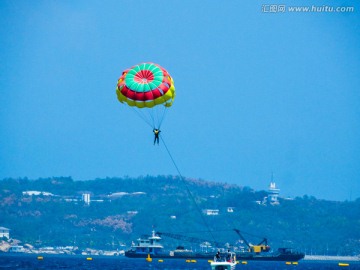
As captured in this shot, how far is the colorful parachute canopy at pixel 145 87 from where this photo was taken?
112312 mm

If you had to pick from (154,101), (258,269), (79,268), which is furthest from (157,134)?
(258,269)

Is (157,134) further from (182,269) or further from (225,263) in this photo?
(182,269)

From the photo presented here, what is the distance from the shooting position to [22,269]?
162 meters

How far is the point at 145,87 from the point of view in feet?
369

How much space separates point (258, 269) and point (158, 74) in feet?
284

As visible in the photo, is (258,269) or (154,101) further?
(258,269)

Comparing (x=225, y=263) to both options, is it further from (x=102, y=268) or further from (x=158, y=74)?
(x=102, y=268)

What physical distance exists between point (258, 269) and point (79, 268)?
37.2 metres

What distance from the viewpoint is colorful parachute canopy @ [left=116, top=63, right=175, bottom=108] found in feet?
368

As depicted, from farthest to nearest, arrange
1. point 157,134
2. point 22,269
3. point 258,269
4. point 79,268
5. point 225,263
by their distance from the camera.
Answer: point 258,269
point 79,268
point 22,269
point 225,263
point 157,134

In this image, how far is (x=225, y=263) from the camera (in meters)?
132

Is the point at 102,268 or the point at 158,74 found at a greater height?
the point at 158,74

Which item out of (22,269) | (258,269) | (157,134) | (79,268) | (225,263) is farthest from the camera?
(258,269)

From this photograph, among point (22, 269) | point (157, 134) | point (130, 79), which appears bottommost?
point (22, 269)
